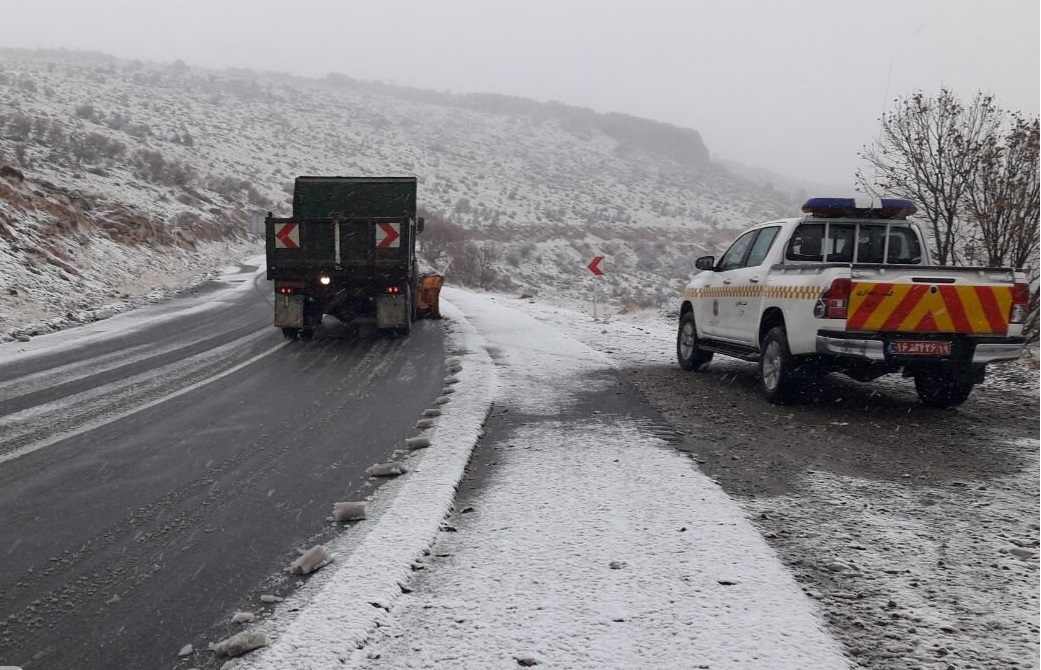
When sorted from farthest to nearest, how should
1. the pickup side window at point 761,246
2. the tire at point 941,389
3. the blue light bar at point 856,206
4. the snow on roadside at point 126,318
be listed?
1. the snow on roadside at point 126,318
2. the pickup side window at point 761,246
3. the blue light bar at point 856,206
4. the tire at point 941,389

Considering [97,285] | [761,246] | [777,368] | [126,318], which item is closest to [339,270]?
[126,318]

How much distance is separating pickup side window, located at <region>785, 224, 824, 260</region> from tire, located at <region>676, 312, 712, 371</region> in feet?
6.66

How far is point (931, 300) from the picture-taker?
671 cm

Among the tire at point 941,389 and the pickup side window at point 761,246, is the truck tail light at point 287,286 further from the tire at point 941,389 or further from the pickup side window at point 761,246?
the tire at point 941,389

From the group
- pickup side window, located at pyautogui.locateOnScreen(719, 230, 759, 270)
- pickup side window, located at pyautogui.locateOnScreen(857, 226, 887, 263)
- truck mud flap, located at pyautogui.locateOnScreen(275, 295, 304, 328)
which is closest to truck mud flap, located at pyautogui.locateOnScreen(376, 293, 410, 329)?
truck mud flap, located at pyautogui.locateOnScreen(275, 295, 304, 328)

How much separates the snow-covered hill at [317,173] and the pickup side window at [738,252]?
36.4 feet

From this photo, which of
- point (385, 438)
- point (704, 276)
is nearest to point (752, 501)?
point (385, 438)

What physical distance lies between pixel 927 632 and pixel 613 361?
7581 mm

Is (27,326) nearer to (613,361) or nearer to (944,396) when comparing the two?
(613,361)

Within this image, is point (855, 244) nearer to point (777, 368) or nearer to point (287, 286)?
point (777, 368)

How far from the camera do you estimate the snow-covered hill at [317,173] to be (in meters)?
22.3

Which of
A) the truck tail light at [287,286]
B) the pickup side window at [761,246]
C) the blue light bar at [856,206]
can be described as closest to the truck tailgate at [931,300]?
the blue light bar at [856,206]

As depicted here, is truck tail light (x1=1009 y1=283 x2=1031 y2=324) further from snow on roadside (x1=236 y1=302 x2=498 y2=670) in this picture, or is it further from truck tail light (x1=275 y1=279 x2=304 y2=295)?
truck tail light (x1=275 y1=279 x2=304 y2=295)

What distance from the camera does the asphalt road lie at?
3025mm
